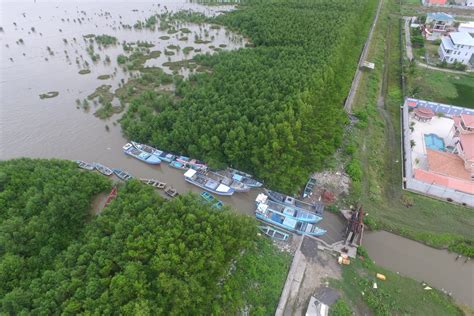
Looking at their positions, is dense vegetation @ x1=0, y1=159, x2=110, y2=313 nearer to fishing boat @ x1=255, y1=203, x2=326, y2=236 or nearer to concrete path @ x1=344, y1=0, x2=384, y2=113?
fishing boat @ x1=255, y1=203, x2=326, y2=236

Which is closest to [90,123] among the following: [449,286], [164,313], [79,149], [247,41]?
[79,149]

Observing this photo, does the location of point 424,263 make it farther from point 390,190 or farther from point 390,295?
point 390,190

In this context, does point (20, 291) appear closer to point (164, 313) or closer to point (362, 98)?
point (164, 313)

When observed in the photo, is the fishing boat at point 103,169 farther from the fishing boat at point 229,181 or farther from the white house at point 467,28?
the white house at point 467,28

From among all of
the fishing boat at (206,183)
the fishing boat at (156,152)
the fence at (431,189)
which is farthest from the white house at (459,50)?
the fishing boat at (156,152)

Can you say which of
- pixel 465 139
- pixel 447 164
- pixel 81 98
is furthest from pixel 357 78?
pixel 81 98

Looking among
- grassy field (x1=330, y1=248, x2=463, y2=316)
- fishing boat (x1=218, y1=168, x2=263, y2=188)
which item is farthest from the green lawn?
grassy field (x1=330, y1=248, x2=463, y2=316)
